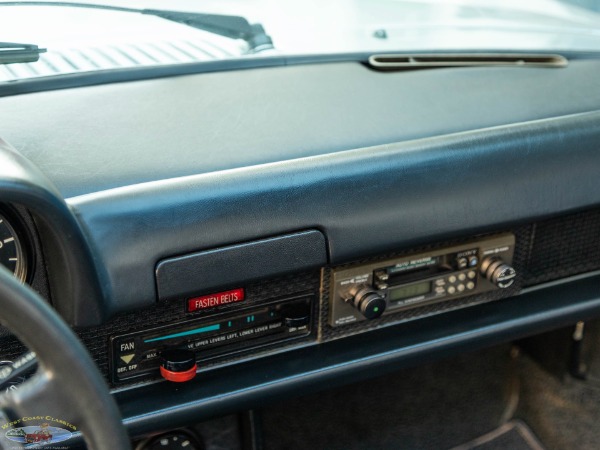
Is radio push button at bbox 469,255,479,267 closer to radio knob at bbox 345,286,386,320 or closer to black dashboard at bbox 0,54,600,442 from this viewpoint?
black dashboard at bbox 0,54,600,442

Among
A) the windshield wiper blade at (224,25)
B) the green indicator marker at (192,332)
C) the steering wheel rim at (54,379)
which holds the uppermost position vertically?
the windshield wiper blade at (224,25)

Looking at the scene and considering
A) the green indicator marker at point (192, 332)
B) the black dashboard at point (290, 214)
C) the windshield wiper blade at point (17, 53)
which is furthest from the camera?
the windshield wiper blade at point (17, 53)

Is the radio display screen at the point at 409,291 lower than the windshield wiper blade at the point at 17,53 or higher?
lower

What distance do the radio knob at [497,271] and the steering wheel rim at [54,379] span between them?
77cm

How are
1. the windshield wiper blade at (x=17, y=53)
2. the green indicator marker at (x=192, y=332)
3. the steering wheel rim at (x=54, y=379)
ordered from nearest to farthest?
the steering wheel rim at (x=54, y=379) → the green indicator marker at (x=192, y=332) → the windshield wiper blade at (x=17, y=53)

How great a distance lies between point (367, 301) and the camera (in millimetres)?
1339

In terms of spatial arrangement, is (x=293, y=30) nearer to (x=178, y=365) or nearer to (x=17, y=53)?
(x=17, y=53)

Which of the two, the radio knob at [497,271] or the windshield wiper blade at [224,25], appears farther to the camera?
the windshield wiper blade at [224,25]

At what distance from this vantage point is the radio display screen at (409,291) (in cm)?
141

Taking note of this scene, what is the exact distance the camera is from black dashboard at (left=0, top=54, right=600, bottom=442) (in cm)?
116

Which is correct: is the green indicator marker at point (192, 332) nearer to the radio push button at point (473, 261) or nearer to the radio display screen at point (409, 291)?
the radio display screen at point (409, 291)

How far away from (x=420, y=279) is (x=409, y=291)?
0.02 meters

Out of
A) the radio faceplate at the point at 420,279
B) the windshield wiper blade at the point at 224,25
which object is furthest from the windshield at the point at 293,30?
the radio faceplate at the point at 420,279

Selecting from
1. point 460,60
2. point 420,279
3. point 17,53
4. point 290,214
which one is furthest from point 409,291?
point 17,53
